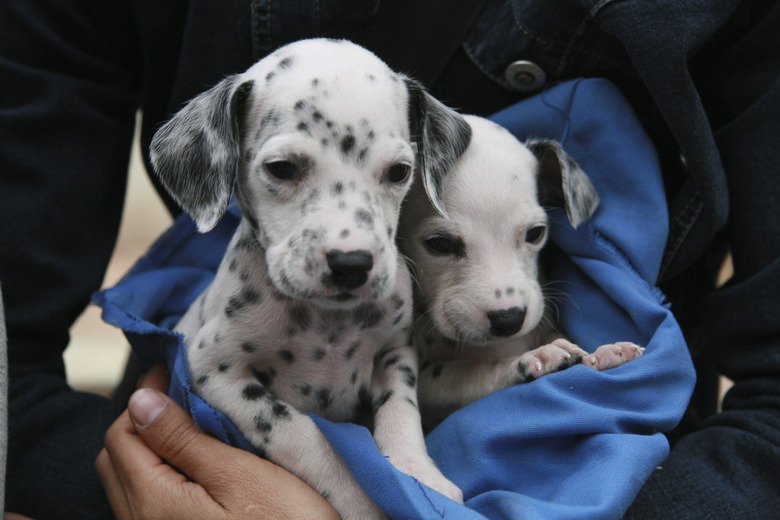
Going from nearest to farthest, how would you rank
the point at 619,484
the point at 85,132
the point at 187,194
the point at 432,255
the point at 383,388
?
1. the point at 619,484
2. the point at 187,194
3. the point at 383,388
4. the point at 432,255
5. the point at 85,132

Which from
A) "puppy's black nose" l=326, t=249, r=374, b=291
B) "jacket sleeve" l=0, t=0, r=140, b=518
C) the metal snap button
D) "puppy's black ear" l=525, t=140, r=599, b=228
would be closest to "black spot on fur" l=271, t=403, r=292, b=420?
"puppy's black nose" l=326, t=249, r=374, b=291

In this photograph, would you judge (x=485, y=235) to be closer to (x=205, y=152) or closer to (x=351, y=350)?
(x=351, y=350)

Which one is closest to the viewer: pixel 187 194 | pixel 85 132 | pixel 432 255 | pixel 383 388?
pixel 187 194

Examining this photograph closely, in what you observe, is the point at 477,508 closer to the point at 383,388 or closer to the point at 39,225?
the point at 383,388

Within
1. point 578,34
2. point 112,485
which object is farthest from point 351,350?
point 578,34

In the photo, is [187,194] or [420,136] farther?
[420,136]

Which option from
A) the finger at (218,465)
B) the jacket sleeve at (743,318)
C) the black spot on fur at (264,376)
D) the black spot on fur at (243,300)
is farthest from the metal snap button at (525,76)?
the finger at (218,465)

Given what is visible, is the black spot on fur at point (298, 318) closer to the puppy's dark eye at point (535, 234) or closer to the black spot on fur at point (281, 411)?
the black spot on fur at point (281, 411)

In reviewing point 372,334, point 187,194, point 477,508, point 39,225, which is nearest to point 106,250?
point 39,225
